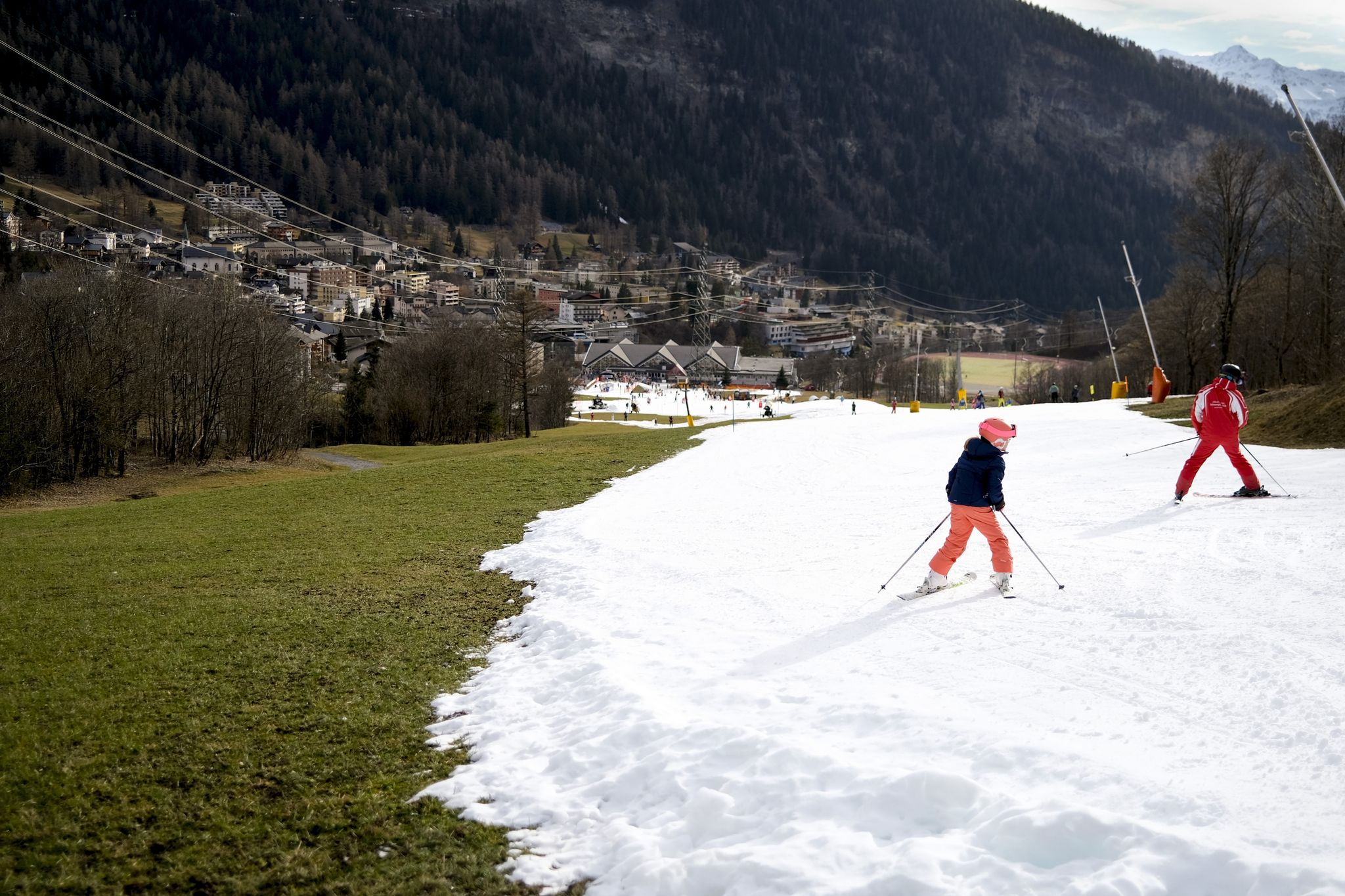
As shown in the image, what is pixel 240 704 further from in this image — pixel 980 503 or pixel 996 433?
pixel 996 433

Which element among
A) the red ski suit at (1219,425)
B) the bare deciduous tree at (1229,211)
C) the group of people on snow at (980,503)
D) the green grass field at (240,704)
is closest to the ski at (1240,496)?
the red ski suit at (1219,425)

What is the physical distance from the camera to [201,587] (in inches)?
499

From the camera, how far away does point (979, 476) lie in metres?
10.2

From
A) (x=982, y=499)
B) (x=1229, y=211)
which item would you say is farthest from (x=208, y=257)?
(x=982, y=499)

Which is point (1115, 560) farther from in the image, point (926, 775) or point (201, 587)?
point (201, 587)

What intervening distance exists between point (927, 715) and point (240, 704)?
621 centimetres

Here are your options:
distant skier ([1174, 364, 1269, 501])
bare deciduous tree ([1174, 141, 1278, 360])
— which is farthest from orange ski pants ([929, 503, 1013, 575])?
bare deciduous tree ([1174, 141, 1278, 360])

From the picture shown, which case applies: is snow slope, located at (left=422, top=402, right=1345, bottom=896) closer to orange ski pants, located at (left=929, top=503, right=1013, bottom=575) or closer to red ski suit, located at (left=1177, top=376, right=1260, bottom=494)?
orange ski pants, located at (left=929, top=503, right=1013, bottom=575)

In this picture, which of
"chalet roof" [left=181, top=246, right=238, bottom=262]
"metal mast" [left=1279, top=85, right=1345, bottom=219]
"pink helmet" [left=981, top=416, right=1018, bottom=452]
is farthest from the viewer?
"chalet roof" [left=181, top=246, right=238, bottom=262]

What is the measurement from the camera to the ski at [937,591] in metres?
10.4

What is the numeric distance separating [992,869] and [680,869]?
1.80 metres

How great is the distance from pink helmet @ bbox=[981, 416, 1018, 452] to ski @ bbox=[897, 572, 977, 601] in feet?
5.86

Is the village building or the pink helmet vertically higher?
the village building

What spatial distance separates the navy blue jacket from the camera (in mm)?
10109
